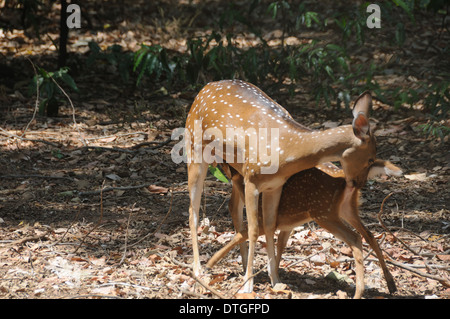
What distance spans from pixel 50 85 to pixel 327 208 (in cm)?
539

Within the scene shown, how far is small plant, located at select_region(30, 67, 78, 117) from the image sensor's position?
9003 mm

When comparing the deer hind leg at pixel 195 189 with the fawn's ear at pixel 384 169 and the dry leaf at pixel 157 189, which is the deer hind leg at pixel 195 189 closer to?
the fawn's ear at pixel 384 169

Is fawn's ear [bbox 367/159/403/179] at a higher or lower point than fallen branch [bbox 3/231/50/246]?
higher

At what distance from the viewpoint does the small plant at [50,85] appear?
354 inches

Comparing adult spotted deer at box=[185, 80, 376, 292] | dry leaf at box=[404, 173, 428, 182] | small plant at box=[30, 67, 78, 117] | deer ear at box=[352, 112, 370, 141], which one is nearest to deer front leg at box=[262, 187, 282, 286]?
adult spotted deer at box=[185, 80, 376, 292]

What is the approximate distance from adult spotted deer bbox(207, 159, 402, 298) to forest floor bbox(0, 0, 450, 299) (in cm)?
39

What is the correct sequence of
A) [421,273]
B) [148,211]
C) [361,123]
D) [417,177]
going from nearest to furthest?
1. [361,123]
2. [421,273]
3. [148,211]
4. [417,177]

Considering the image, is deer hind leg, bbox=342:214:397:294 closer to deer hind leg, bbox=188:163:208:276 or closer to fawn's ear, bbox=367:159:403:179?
fawn's ear, bbox=367:159:403:179

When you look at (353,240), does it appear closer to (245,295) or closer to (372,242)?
(372,242)

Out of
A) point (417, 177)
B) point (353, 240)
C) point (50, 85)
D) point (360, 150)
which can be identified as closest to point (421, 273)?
point (353, 240)

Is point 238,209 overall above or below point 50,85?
below

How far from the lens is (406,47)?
11188mm

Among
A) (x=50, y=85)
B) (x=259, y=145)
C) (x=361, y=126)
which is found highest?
(x=361, y=126)

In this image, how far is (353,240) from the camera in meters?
5.02
